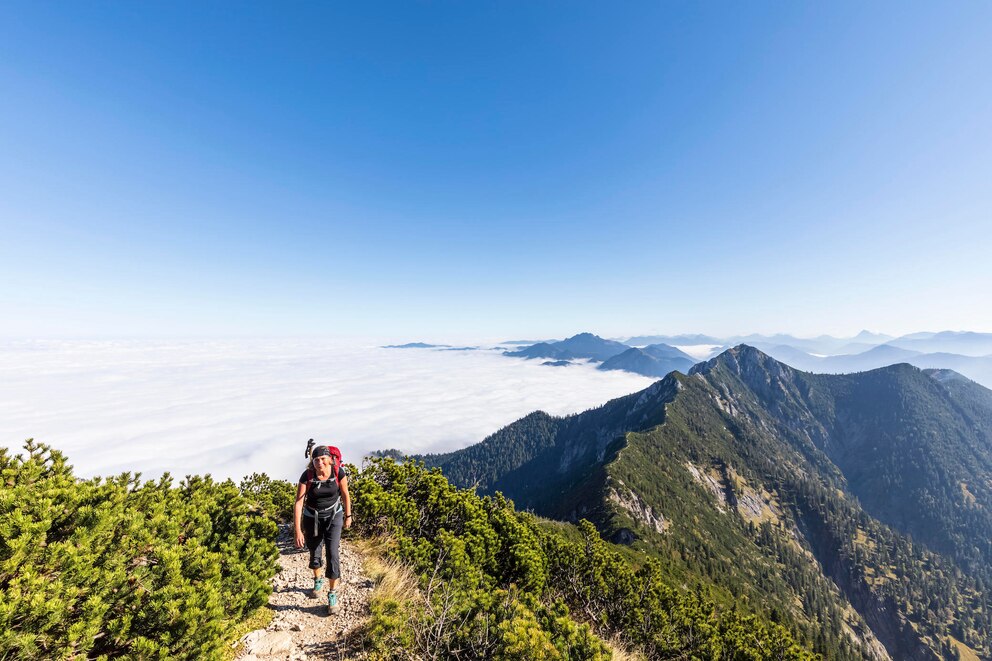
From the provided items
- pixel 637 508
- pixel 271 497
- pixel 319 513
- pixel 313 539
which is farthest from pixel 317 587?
pixel 637 508

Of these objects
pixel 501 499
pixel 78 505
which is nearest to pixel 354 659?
pixel 78 505

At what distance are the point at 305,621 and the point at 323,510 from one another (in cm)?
228

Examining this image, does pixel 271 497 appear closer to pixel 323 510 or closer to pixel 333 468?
pixel 323 510

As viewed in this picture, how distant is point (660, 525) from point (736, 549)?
160 ft

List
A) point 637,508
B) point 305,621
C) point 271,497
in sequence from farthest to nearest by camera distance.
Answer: point 637,508, point 271,497, point 305,621

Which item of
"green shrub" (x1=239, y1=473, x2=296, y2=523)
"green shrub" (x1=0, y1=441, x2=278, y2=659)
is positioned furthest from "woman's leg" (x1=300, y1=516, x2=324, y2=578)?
"green shrub" (x1=239, y1=473, x2=296, y2=523)

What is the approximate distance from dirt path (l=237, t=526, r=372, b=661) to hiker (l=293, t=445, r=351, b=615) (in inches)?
17.2

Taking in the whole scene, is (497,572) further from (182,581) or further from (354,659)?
(182,581)

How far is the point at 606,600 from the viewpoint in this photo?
2022cm

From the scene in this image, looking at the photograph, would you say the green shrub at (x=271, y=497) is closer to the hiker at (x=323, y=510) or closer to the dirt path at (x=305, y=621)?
the dirt path at (x=305, y=621)

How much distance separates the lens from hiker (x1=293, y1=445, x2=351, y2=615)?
9.20 meters

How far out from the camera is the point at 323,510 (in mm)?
9242

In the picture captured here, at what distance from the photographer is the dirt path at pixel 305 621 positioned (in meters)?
7.45

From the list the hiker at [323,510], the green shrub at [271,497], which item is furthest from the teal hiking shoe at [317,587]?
the green shrub at [271,497]
